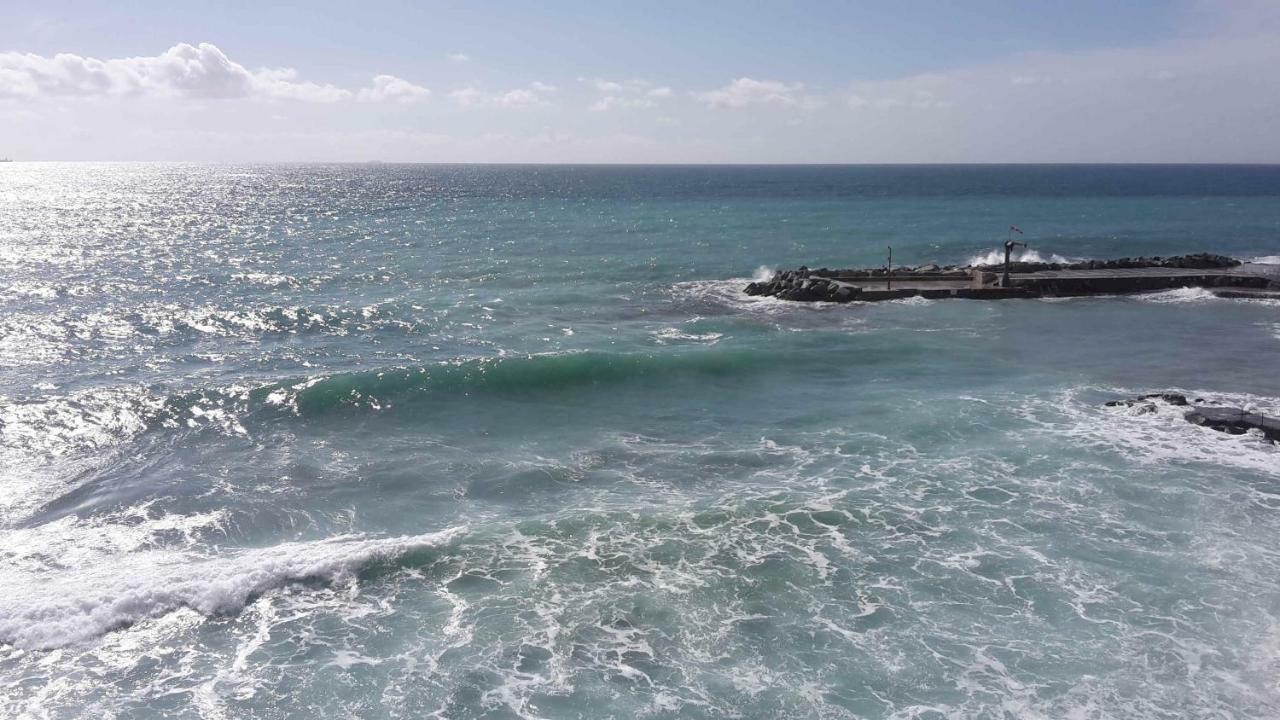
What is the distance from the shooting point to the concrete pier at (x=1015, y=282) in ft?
168

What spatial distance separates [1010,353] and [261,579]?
32826 mm

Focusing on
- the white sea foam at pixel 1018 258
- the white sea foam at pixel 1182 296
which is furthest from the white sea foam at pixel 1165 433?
the white sea foam at pixel 1018 258

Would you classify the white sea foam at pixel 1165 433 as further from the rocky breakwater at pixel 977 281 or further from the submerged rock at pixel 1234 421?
the rocky breakwater at pixel 977 281

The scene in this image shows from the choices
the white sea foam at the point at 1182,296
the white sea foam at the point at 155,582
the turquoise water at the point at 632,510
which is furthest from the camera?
the white sea foam at the point at 1182,296

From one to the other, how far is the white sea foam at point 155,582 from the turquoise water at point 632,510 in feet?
0.28

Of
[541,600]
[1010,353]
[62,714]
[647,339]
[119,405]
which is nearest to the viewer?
[62,714]

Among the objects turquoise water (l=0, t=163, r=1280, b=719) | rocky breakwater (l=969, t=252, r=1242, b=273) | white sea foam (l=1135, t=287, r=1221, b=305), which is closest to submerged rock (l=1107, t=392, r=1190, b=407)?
turquoise water (l=0, t=163, r=1280, b=719)

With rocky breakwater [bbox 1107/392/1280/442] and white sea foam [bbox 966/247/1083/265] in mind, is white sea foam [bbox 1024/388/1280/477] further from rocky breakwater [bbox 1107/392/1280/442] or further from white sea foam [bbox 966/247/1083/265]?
white sea foam [bbox 966/247/1083/265]

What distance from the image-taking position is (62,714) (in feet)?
48.0

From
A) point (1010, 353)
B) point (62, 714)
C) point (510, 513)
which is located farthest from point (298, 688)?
point (1010, 353)

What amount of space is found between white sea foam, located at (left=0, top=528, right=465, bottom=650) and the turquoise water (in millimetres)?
87

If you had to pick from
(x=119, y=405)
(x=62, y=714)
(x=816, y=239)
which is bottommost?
(x=62, y=714)

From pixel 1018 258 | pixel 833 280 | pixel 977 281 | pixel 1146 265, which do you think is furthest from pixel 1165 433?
pixel 1018 258

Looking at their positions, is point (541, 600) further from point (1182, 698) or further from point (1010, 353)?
point (1010, 353)
